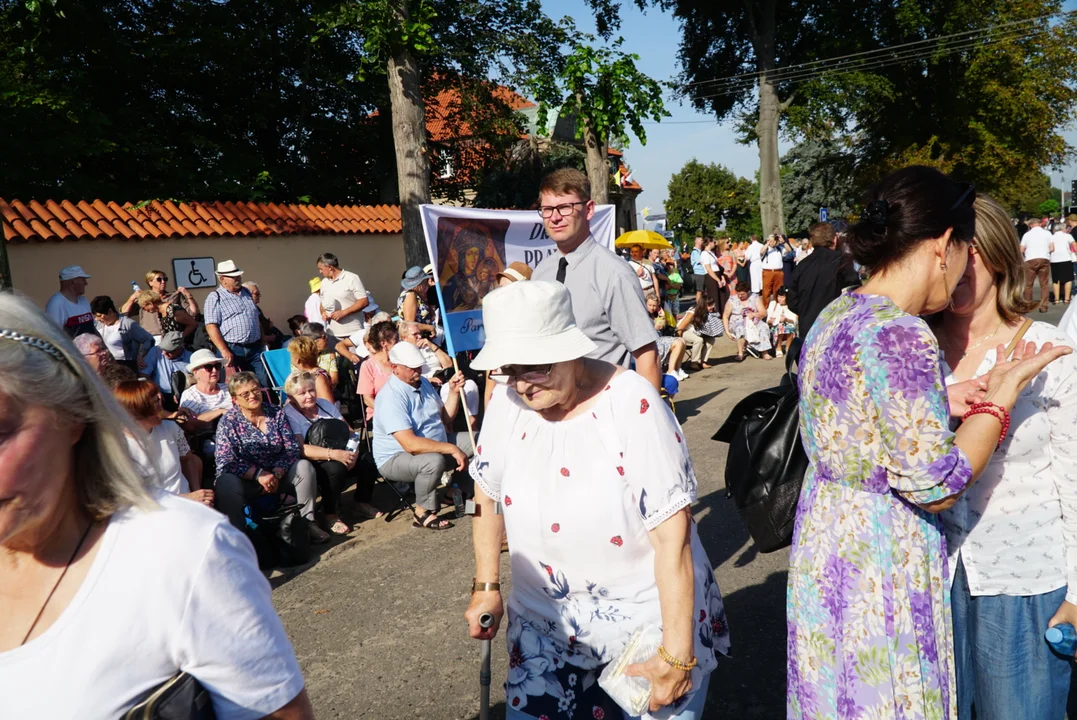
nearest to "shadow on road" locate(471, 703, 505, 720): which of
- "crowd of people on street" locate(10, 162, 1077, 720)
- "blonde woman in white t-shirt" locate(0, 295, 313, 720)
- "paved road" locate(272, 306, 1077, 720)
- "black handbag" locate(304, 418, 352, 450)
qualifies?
"paved road" locate(272, 306, 1077, 720)

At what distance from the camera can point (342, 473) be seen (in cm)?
638

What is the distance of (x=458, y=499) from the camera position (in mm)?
6441

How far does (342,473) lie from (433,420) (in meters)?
0.79

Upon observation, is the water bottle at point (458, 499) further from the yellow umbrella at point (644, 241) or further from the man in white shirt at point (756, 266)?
the man in white shirt at point (756, 266)

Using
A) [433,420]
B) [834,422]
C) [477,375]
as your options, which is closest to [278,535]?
[433,420]

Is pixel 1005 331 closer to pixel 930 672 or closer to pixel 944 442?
pixel 944 442

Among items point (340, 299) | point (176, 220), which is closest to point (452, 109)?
point (176, 220)

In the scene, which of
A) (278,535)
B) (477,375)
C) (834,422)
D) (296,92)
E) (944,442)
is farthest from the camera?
(296,92)

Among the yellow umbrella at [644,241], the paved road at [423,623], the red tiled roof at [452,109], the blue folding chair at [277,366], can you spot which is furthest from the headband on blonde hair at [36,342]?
the red tiled roof at [452,109]

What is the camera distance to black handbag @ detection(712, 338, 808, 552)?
2768 millimetres

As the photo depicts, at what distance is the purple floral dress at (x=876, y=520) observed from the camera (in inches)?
74.3

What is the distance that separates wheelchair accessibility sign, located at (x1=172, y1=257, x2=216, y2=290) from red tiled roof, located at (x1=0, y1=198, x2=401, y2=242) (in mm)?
376

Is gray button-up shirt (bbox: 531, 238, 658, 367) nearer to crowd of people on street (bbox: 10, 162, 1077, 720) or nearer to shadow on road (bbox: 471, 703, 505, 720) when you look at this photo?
crowd of people on street (bbox: 10, 162, 1077, 720)

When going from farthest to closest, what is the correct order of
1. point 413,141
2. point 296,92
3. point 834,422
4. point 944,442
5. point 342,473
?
point 296,92
point 413,141
point 342,473
point 834,422
point 944,442
